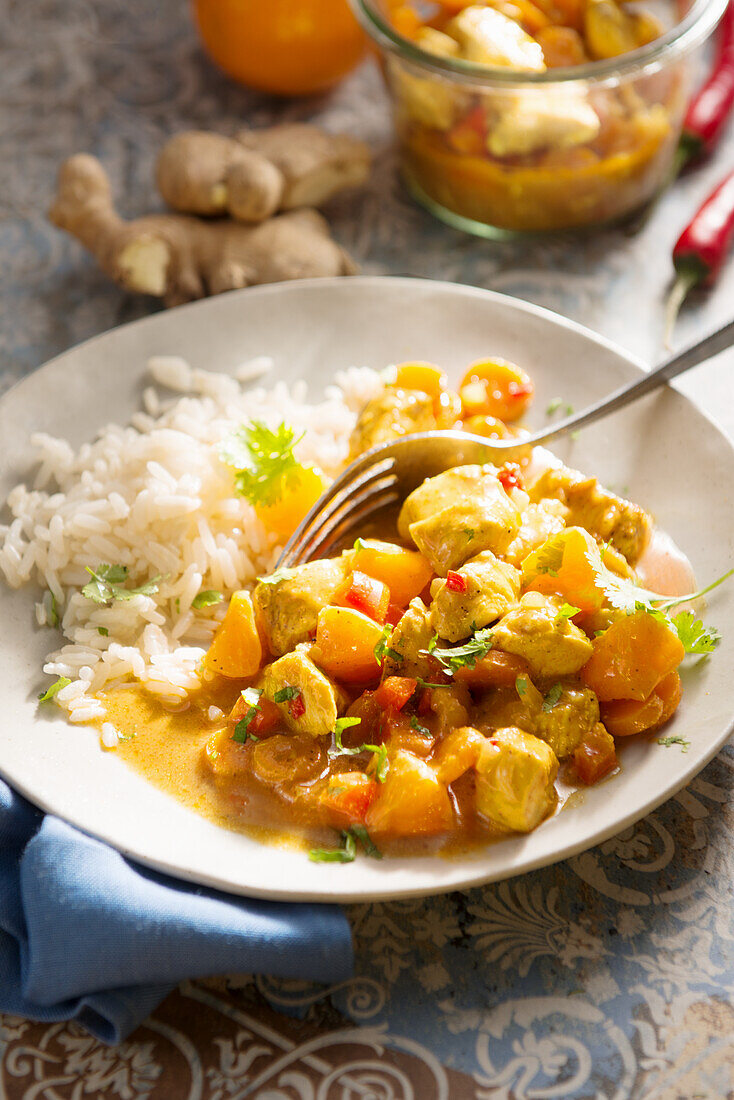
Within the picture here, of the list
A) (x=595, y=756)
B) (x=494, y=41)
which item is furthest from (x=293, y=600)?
(x=494, y=41)

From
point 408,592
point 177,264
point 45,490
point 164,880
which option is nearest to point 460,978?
point 164,880

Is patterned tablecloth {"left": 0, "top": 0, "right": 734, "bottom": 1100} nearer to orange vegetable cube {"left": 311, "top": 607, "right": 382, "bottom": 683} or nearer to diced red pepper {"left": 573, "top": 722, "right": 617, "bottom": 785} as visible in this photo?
diced red pepper {"left": 573, "top": 722, "right": 617, "bottom": 785}

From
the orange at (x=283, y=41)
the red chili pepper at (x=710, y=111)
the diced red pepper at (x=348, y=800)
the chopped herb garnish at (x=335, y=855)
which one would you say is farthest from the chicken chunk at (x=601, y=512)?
the orange at (x=283, y=41)

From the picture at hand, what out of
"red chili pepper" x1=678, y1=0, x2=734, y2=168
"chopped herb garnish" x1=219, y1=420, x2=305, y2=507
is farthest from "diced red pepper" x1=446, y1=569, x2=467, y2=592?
"red chili pepper" x1=678, y1=0, x2=734, y2=168

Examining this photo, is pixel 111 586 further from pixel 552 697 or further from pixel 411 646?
pixel 552 697

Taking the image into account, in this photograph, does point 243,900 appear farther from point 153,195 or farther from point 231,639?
point 153,195

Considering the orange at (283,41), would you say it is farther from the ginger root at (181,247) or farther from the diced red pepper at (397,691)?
the diced red pepper at (397,691)
